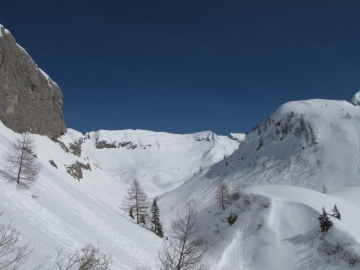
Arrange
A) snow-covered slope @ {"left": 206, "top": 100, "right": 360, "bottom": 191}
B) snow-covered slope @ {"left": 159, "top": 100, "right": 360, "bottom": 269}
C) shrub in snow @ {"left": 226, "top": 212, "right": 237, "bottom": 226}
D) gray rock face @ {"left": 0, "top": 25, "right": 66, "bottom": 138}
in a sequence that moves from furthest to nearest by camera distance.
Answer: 1. gray rock face @ {"left": 0, "top": 25, "right": 66, "bottom": 138}
2. snow-covered slope @ {"left": 206, "top": 100, "right": 360, "bottom": 191}
3. shrub in snow @ {"left": 226, "top": 212, "right": 237, "bottom": 226}
4. snow-covered slope @ {"left": 159, "top": 100, "right": 360, "bottom": 269}

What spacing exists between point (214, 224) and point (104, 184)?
139 feet

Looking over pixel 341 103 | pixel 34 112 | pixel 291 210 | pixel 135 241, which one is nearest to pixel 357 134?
pixel 341 103

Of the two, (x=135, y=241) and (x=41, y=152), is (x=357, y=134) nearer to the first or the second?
(x=135, y=241)

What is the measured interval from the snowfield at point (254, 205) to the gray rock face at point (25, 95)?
5.59 m

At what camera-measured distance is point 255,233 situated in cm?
2752

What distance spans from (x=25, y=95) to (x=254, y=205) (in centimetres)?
5339

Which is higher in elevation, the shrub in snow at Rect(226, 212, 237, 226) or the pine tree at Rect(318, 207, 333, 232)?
the pine tree at Rect(318, 207, 333, 232)

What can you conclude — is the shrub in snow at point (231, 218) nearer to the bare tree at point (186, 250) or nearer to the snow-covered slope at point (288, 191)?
the snow-covered slope at point (288, 191)

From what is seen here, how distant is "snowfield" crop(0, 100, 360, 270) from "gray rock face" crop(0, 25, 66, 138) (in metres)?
5.59

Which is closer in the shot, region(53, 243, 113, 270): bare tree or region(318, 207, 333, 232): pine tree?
region(53, 243, 113, 270): bare tree

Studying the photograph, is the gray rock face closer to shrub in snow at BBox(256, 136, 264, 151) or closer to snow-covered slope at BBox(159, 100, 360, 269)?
snow-covered slope at BBox(159, 100, 360, 269)

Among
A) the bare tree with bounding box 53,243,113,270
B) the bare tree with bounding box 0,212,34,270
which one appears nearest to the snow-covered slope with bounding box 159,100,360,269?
the bare tree with bounding box 53,243,113,270

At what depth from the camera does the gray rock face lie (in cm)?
4753

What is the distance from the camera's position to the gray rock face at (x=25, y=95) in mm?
47531
